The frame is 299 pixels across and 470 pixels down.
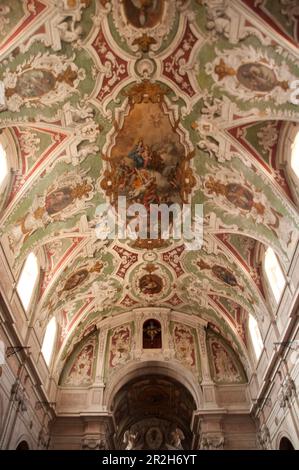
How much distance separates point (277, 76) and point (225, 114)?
1.81 metres

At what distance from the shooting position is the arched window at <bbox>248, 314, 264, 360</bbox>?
16453mm

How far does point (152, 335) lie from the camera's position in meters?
20.0

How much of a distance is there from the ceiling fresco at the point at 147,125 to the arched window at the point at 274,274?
567 mm

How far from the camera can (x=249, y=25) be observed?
29.3 ft

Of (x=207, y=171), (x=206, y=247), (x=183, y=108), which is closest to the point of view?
(x=183, y=108)

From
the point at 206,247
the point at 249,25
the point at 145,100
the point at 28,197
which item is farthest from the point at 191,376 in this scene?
the point at 249,25

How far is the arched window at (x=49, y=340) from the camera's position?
16997 mm

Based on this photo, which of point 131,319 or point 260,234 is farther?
point 131,319

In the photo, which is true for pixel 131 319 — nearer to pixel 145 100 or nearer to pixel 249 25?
pixel 145 100

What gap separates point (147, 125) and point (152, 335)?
1163 cm

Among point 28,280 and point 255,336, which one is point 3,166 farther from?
point 255,336

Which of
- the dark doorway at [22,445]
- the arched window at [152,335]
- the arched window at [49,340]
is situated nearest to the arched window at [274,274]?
the arched window at [152,335]

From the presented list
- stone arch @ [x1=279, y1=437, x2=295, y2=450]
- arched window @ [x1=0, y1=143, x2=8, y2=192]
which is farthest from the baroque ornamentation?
stone arch @ [x1=279, y1=437, x2=295, y2=450]

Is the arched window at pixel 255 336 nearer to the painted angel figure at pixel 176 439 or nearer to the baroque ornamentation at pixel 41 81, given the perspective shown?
the baroque ornamentation at pixel 41 81
